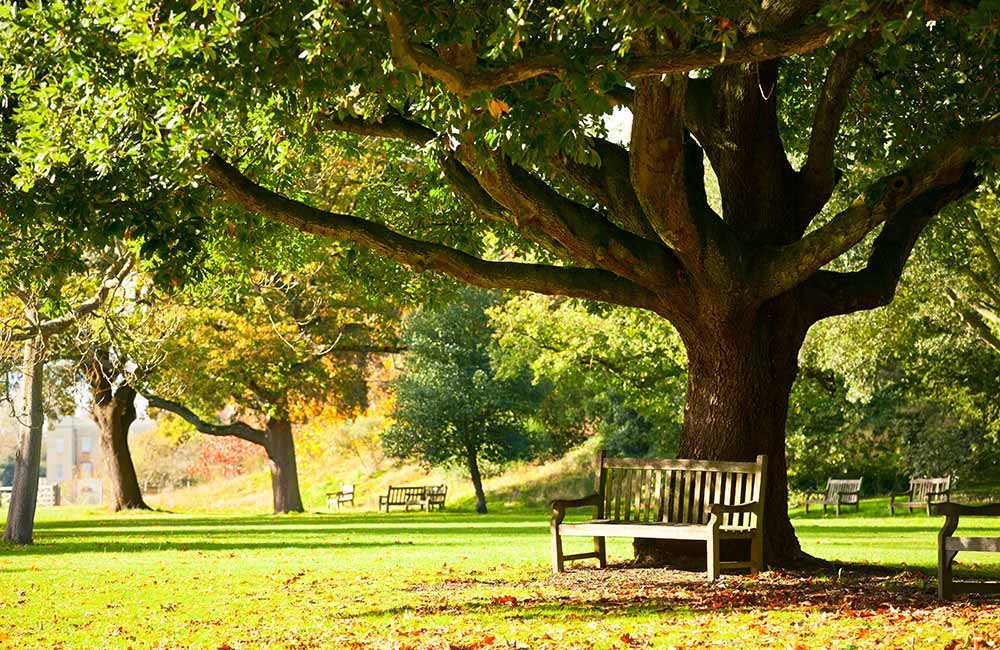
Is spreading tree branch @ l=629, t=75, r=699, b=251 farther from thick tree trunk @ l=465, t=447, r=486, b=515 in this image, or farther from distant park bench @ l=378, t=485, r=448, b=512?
distant park bench @ l=378, t=485, r=448, b=512

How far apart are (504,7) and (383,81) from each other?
108 centimetres

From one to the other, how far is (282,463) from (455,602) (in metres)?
27.6

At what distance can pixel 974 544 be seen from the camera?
947 cm

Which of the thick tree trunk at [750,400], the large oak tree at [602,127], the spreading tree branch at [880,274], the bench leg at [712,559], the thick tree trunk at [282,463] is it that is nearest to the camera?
the large oak tree at [602,127]

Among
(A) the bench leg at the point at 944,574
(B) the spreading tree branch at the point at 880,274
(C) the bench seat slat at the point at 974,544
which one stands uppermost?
(B) the spreading tree branch at the point at 880,274

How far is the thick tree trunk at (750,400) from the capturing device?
40.9 feet

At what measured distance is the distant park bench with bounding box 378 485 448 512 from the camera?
39406 mm

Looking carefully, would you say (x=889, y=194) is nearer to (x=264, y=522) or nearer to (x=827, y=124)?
(x=827, y=124)

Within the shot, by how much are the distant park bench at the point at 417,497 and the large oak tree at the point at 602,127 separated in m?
24.1

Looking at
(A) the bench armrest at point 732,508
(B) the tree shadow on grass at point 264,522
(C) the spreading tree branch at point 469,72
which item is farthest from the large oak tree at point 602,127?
(B) the tree shadow on grass at point 264,522

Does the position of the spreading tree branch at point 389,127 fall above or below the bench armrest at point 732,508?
above

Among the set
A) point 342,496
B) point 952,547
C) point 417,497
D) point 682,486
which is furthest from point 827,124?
point 342,496

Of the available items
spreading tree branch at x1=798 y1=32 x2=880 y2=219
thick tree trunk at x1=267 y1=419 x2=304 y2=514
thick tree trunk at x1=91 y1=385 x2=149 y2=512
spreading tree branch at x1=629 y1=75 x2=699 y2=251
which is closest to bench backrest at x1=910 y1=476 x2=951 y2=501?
spreading tree branch at x1=798 y1=32 x2=880 y2=219

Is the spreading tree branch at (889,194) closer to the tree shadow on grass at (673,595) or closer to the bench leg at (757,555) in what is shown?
the bench leg at (757,555)
